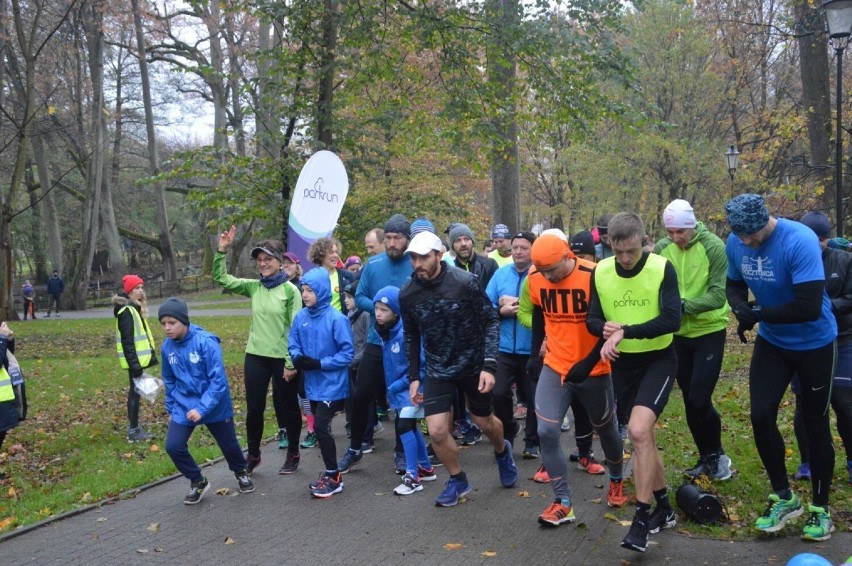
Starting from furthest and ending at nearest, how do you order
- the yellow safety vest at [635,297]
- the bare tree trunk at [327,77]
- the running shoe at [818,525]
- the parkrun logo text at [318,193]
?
the bare tree trunk at [327,77], the parkrun logo text at [318,193], the yellow safety vest at [635,297], the running shoe at [818,525]

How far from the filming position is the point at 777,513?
5.09m

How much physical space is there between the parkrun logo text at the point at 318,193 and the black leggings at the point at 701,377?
210 inches

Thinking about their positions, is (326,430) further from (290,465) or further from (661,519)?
(661,519)

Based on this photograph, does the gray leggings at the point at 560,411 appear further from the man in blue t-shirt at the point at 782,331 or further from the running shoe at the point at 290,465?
the running shoe at the point at 290,465

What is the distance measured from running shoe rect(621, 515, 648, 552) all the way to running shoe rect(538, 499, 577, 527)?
0.74m

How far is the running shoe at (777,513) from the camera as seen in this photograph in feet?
16.5

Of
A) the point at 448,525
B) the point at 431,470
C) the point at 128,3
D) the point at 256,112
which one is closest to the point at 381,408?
the point at 431,470

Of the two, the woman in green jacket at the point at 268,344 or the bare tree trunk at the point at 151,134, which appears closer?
the woman in green jacket at the point at 268,344

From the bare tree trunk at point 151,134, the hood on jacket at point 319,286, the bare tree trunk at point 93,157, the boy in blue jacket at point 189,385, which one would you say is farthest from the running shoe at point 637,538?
the bare tree trunk at point 93,157

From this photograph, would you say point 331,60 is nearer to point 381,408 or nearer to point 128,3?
point 381,408

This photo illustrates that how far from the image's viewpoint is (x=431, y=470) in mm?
6941

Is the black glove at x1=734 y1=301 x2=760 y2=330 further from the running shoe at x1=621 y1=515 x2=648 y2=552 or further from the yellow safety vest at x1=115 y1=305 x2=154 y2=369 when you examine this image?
the yellow safety vest at x1=115 y1=305 x2=154 y2=369

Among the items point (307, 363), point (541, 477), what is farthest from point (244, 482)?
point (541, 477)

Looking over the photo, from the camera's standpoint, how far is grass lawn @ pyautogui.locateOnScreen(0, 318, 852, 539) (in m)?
6.03
